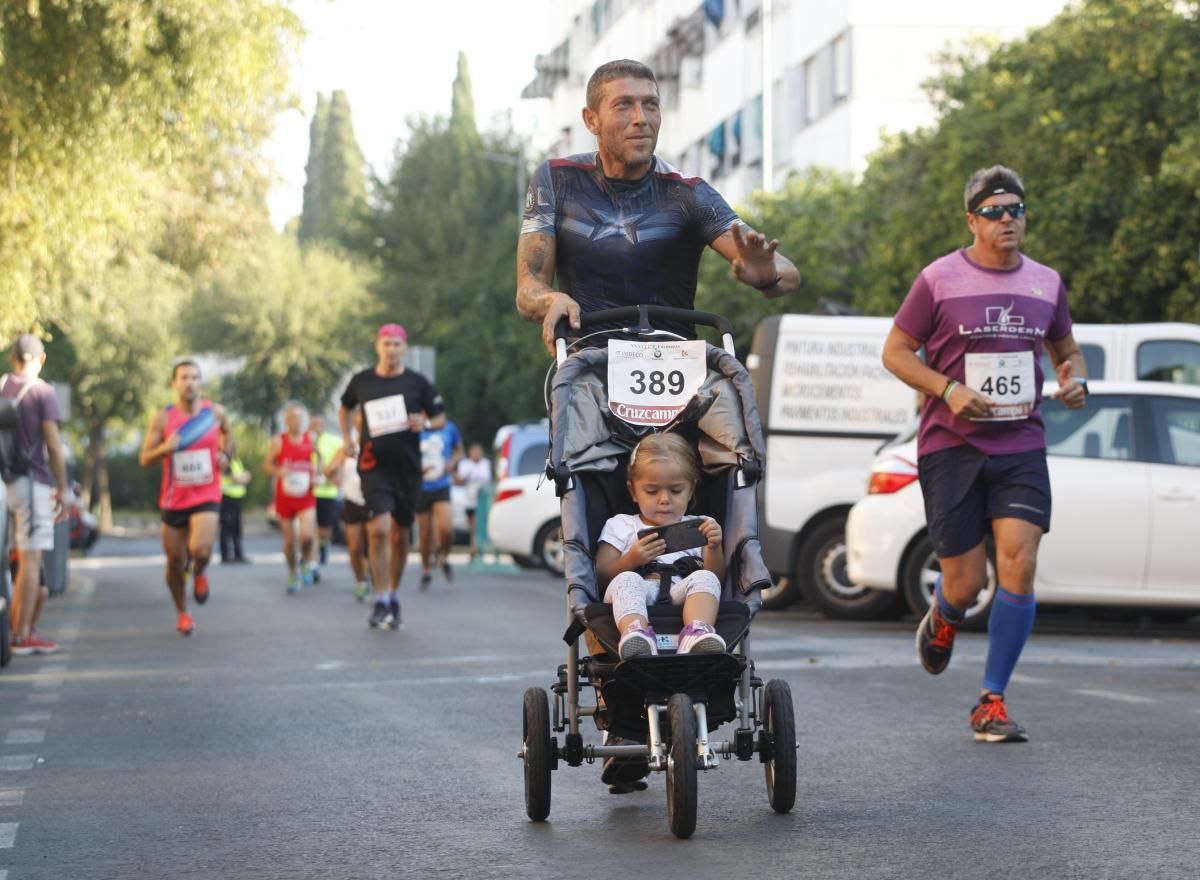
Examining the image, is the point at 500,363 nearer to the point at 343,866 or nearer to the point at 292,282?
the point at 292,282

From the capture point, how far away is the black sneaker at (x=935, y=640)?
9.34 m

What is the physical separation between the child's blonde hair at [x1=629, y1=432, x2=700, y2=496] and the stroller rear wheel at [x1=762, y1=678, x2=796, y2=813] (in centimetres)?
64

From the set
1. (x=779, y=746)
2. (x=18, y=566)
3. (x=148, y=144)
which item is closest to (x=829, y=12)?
(x=148, y=144)

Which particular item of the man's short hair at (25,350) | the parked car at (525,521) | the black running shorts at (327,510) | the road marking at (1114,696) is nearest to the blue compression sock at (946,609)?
the road marking at (1114,696)

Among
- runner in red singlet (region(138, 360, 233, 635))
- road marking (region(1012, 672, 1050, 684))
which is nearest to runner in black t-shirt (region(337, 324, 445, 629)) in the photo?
runner in red singlet (region(138, 360, 233, 635))

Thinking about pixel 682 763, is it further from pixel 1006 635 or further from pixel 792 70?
pixel 792 70

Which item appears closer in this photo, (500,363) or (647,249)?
(647,249)

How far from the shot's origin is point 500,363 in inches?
2283

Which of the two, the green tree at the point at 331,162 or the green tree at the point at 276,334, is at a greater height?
the green tree at the point at 331,162

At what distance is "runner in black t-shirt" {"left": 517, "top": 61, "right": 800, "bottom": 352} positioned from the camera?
23.6 ft

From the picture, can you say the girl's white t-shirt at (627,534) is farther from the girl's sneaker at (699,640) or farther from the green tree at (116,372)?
the green tree at (116,372)

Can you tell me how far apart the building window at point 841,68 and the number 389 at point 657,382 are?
115ft

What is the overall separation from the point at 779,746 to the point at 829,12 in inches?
1451

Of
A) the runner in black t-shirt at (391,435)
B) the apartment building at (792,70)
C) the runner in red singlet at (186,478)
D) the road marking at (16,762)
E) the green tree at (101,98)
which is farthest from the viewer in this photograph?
the apartment building at (792,70)
